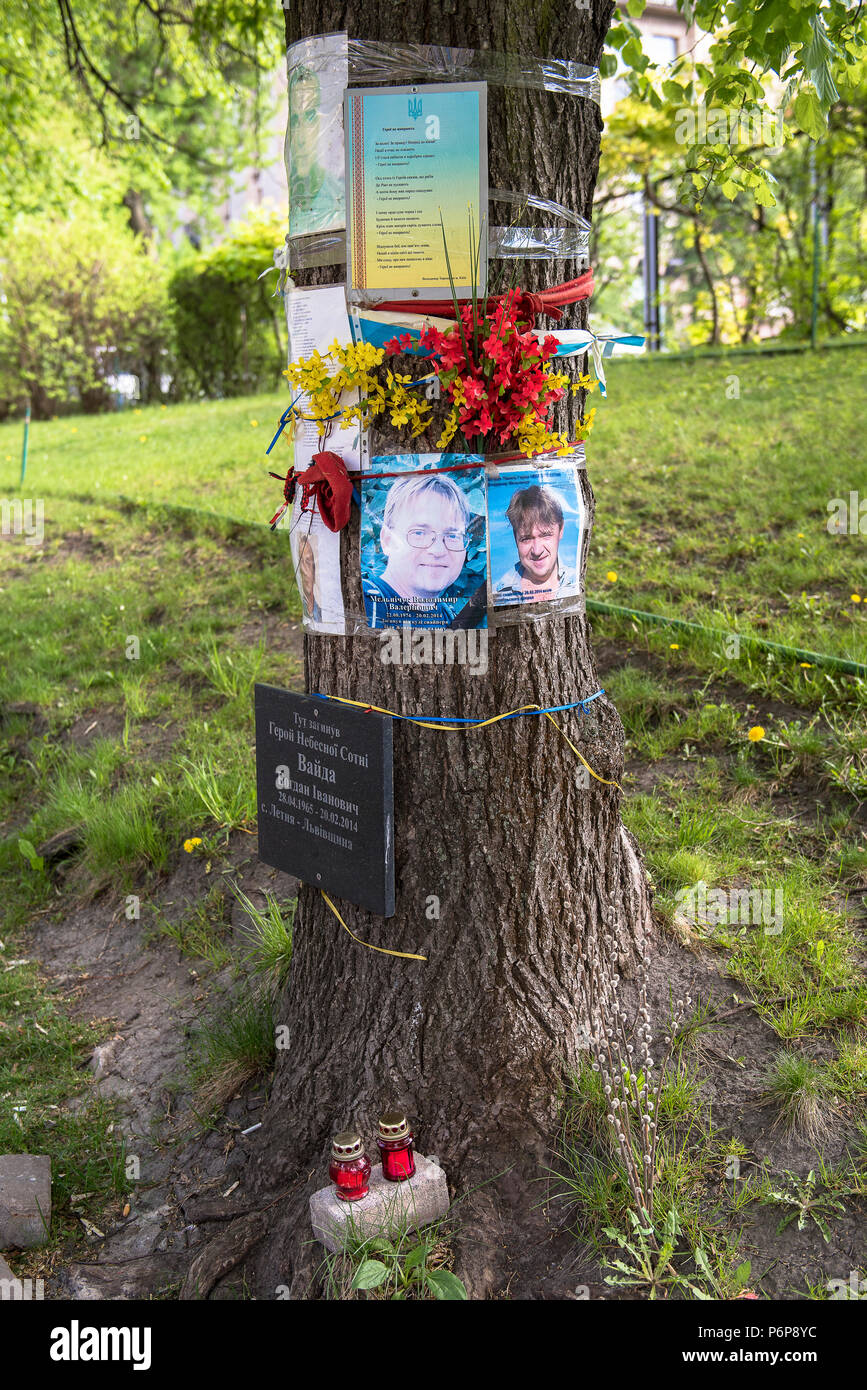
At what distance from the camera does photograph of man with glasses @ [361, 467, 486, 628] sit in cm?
240

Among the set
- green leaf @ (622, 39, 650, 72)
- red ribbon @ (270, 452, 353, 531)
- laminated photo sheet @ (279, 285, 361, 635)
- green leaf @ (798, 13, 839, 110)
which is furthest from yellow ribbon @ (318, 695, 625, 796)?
green leaf @ (622, 39, 650, 72)

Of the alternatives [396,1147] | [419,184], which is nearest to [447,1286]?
[396,1147]

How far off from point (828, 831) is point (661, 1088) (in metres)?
1.31

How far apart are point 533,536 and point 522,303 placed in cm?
50

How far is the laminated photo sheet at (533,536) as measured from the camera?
243cm

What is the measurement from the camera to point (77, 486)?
834 cm

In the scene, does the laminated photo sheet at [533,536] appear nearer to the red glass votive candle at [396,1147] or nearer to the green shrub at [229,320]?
the red glass votive candle at [396,1147]

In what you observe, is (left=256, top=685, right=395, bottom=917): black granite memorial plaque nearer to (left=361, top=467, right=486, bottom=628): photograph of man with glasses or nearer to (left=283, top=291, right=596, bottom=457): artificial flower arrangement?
(left=361, top=467, right=486, bottom=628): photograph of man with glasses

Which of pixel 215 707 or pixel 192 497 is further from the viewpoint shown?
pixel 192 497

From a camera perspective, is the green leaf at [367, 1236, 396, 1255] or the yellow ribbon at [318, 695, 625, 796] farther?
the yellow ribbon at [318, 695, 625, 796]

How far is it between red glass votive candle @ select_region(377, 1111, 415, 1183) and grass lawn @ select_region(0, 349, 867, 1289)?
0.42 m

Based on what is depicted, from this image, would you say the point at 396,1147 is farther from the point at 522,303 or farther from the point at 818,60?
the point at 818,60

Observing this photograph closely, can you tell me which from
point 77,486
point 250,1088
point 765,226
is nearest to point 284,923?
point 250,1088

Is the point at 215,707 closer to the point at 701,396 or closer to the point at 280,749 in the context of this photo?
the point at 280,749
